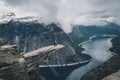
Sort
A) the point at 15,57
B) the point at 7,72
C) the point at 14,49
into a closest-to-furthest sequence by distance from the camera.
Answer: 1. the point at 7,72
2. the point at 15,57
3. the point at 14,49

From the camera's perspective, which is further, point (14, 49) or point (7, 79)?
point (14, 49)

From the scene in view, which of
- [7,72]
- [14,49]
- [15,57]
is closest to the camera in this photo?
[7,72]

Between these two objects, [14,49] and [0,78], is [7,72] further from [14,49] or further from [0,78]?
[14,49]

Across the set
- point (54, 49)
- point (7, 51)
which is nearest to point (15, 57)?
point (7, 51)

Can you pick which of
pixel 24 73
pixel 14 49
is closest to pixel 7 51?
pixel 14 49

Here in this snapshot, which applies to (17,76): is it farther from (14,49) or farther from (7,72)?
(14,49)

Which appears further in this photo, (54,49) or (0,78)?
(54,49)

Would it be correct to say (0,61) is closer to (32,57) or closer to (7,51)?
(7,51)

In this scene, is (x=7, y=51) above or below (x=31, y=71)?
above
